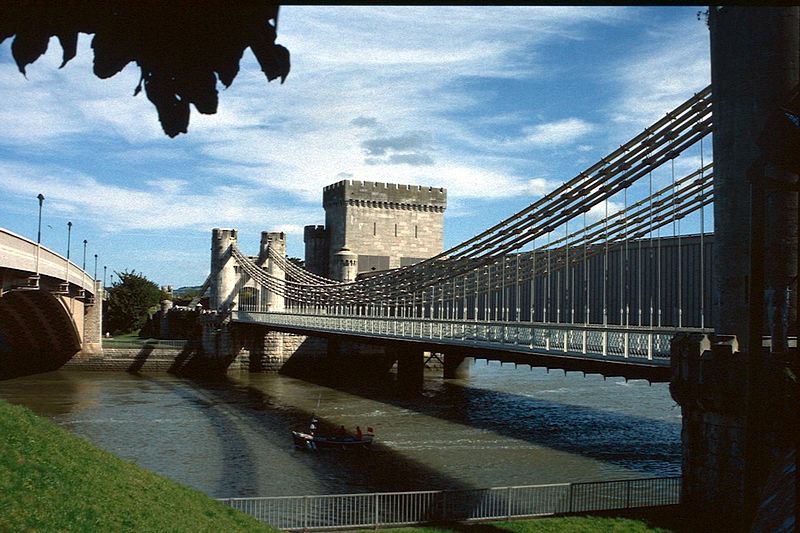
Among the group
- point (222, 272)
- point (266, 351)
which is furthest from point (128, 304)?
point (266, 351)

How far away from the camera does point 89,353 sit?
50.1 meters

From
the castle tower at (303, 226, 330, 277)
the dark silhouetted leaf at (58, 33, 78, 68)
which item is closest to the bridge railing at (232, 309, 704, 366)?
the dark silhouetted leaf at (58, 33, 78, 68)

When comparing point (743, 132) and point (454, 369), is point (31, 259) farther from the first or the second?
point (743, 132)

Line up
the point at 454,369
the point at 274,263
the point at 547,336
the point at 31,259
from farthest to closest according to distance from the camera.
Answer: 1. the point at 274,263
2. the point at 454,369
3. the point at 31,259
4. the point at 547,336

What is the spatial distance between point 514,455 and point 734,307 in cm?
1136

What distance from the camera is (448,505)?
680 inches

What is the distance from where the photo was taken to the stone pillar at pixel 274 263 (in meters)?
59.3

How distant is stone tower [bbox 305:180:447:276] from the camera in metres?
67.9

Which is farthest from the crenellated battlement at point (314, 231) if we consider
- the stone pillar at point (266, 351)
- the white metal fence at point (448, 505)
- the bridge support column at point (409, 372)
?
the white metal fence at point (448, 505)

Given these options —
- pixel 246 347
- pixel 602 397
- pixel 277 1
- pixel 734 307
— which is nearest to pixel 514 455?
pixel 734 307

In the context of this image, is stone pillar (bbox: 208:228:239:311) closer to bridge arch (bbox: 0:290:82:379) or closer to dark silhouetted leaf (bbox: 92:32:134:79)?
bridge arch (bbox: 0:290:82:379)

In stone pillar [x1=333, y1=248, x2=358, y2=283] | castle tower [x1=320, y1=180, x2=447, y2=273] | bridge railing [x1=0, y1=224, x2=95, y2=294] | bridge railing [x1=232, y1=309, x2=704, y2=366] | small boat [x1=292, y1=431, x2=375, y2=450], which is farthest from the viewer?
castle tower [x1=320, y1=180, x2=447, y2=273]

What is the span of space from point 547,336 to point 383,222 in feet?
158

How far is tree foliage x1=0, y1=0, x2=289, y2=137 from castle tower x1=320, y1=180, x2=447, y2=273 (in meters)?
63.6
